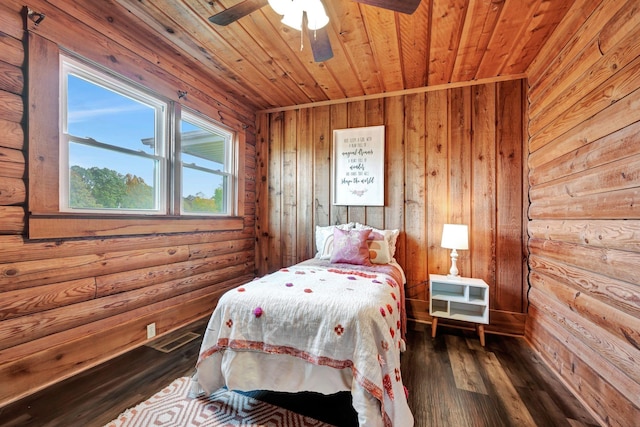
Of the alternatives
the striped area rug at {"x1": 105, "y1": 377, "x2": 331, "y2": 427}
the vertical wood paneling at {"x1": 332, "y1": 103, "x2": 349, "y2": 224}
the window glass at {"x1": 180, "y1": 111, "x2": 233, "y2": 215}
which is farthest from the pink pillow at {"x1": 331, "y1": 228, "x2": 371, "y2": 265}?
the window glass at {"x1": 180, "y1": 111, "x2": 233, "y2": 215}

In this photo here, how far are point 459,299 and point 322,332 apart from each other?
5.51 ft

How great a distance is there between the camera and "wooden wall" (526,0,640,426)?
1324 millimetres

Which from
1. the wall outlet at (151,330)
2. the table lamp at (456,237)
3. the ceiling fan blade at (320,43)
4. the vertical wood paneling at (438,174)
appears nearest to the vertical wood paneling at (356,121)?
the vertical wood paneling at (438,174)

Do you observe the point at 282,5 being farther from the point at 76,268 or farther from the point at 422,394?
the point at 422,394

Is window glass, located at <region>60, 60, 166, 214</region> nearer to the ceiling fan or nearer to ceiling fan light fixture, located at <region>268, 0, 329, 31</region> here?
the ceiling fan

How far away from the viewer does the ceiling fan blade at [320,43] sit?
1775 mm

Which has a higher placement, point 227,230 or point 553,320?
point 227,230

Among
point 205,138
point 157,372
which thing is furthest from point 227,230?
point 157,372

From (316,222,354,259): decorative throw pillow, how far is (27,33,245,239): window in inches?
47.8

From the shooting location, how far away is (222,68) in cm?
272

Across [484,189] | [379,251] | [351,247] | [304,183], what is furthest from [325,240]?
[484,189]

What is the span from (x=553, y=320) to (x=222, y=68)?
379 cm

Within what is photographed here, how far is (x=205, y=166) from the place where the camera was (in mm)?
3072

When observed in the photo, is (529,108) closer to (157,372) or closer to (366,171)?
(366,171)
